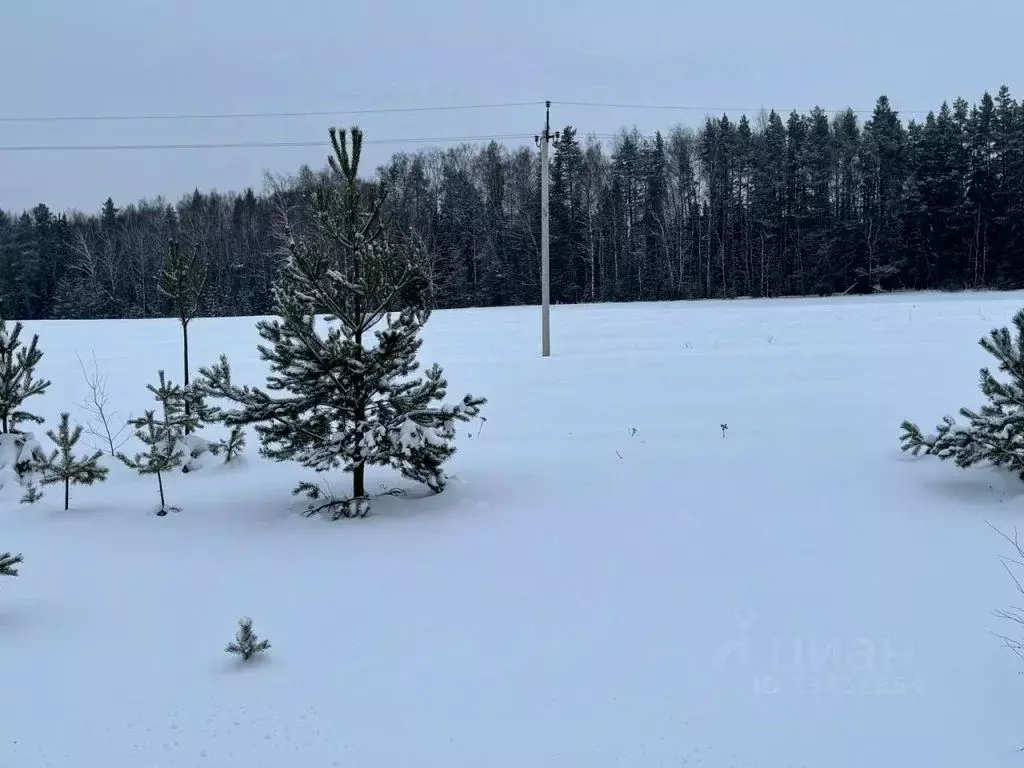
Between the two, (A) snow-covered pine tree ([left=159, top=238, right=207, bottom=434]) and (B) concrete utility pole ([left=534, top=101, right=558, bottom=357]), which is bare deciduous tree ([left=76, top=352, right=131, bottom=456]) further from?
(B) concrete utility pole ([left=534, top=101, right=558, bottom=357])

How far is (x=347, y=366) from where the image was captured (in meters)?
7.36

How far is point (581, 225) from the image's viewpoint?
52.0m

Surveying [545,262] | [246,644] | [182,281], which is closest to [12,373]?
[182,281]

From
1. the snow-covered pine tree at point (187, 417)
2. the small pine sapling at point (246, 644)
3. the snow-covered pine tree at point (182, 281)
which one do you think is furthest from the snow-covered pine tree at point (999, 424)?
the snow-covered pine tree at point (182, 281)

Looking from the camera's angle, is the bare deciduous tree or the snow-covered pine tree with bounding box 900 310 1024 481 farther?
the bare deciduous tree

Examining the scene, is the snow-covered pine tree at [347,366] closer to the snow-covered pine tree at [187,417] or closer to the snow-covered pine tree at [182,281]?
the snow-covered pine tree at [187,417]

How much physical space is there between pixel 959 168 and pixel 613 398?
39.1 meters

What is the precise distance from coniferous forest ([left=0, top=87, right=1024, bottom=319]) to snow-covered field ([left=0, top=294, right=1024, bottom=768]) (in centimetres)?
3305

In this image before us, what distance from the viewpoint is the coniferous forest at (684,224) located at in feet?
Result: 140

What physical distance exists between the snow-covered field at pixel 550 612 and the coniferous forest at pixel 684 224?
3305 cm

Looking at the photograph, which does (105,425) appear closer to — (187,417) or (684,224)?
(187,417)

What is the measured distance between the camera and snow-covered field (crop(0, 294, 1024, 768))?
12.2 ft

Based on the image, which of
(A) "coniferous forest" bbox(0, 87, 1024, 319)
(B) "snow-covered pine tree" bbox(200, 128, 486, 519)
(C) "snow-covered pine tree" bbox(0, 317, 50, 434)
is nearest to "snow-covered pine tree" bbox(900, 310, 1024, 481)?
(B) "snow-covered pine tree" bbox(200, 128, 486, 519)

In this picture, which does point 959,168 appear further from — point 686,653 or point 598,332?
point 686,653
